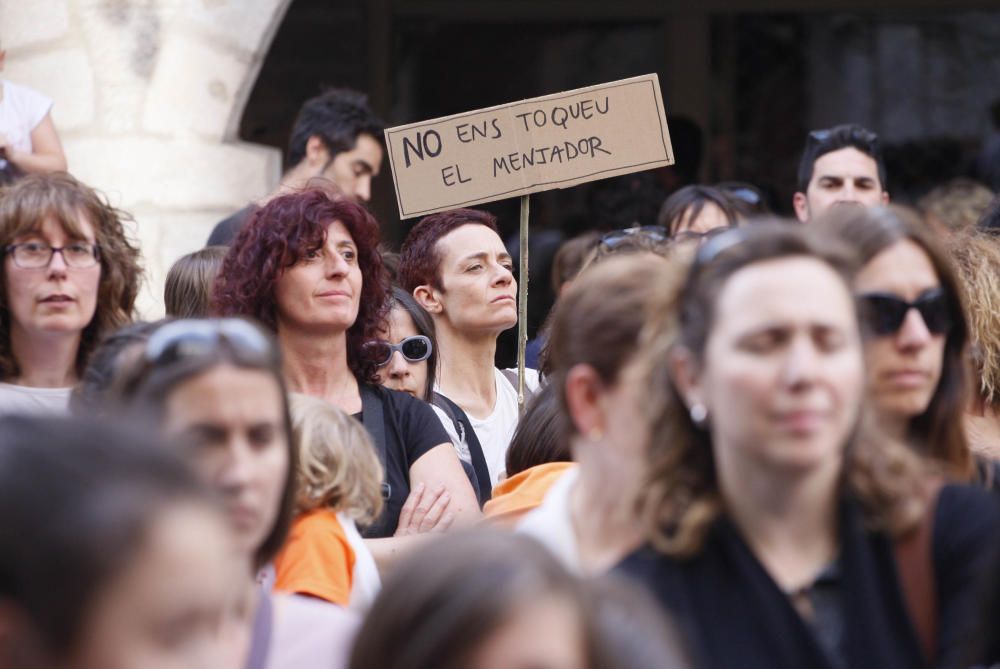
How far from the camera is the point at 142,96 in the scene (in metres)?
6.08

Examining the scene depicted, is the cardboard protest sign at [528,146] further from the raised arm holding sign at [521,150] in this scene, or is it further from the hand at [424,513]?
the hand at [424,513]

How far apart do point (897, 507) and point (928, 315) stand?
494 millimetres

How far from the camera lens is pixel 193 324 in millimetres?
2564

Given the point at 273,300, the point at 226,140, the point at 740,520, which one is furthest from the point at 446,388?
the point at 740,520

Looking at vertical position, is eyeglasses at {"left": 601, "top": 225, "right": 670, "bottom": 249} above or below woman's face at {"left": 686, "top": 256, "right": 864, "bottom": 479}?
above

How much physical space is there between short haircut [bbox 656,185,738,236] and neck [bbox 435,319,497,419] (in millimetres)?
1044

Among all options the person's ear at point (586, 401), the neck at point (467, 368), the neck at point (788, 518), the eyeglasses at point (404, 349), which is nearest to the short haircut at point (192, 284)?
the eyeglasses at point (404, 349)

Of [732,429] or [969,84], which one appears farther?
[969,84]

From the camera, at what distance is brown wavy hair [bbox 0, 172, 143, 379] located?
3.90 metres

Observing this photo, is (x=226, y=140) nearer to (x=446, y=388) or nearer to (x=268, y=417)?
(x=446, y=388)

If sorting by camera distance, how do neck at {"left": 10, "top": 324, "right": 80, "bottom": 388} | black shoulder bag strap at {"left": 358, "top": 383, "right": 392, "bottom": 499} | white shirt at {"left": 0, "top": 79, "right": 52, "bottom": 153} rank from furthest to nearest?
white shirt at {"left": 0, "top": 79, "right": 52, "bottom": 153}
neck at {"left": 10, "top": 324, "right": 80, "bottom": 388}
black shoulder bag strap at {"left": 358, "top": 383, "right": 392, "bottom": 499}

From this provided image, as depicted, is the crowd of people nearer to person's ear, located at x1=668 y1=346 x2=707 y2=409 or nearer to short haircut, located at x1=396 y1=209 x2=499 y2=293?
person's ear, located at x1=668 y1=346 x2=707 y2=409

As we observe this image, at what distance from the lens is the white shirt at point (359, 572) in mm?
3037

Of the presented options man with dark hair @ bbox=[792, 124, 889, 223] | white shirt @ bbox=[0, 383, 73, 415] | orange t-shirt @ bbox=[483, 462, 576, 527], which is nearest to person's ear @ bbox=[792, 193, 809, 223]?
man with dark hair @ bbox=[792, 124, 889, 223]
